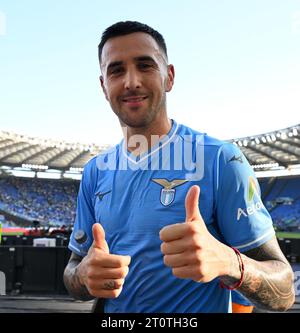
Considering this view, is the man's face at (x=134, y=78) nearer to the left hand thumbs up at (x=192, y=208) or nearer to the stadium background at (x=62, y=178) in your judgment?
the left hand thumbs up at (x=192, y=208)

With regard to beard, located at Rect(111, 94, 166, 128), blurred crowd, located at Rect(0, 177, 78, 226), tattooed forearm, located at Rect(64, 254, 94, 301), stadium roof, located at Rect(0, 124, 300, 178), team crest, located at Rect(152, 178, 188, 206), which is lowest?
tattooed forearm, located at Rect(64, 254, 94, 301)

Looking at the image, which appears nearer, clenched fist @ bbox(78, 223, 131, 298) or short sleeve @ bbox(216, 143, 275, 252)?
clenched fist @ bbox(78, 223, 131, 298)

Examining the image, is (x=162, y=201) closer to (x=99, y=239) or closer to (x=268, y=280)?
(x=99, y=239)

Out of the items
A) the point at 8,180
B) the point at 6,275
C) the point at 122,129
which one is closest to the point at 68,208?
the point at 8,180

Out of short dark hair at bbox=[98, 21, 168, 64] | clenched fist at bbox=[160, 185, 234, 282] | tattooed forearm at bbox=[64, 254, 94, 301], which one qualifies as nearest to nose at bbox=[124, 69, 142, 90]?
short dark hair at bbox=[98, 21, 168, 64]

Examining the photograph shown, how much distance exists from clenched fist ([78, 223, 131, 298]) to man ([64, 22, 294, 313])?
0.08 ft

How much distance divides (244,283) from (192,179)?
1.21 ft

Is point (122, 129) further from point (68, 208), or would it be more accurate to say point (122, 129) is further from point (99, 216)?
point (68, 208)

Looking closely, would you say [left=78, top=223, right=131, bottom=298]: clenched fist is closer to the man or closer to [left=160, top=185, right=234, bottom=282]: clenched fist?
the man

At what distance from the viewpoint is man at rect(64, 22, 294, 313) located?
1.23 meters

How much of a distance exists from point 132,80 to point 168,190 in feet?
1.29

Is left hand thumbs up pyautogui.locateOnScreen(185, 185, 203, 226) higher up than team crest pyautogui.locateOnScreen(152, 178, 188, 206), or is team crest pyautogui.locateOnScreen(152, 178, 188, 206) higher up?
team crest pyautogui.locateOnScreen(152, 178, 188, 206)

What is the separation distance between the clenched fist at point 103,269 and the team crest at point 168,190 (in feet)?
1.01

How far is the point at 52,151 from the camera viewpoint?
29703mm
